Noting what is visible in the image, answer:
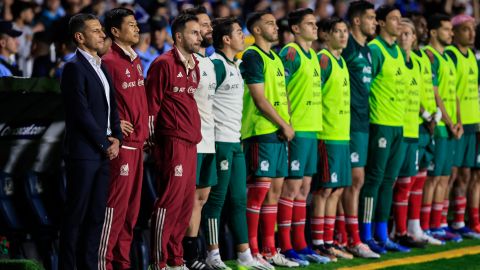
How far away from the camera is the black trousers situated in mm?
7148

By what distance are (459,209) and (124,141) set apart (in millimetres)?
5186

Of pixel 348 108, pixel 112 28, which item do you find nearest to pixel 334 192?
pixel 348 108

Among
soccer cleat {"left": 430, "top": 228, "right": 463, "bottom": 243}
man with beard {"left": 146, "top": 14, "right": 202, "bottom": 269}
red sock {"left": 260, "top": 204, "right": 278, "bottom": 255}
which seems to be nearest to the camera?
man with beard {"left": 146, "top": 14, "right": 202, "bottom": 269}

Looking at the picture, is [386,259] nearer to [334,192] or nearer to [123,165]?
[334,192]

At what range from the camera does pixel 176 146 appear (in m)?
7.96

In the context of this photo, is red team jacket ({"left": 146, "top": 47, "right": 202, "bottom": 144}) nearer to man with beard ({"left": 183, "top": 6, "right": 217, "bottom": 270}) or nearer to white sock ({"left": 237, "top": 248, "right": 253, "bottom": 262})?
man with beard ({"left": 183, "top": 6, "right": 217, "bottom": 270})

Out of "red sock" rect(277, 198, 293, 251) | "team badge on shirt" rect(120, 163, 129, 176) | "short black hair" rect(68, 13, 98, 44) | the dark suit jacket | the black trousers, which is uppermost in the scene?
"short black hair" rect(68, 13, 98, 44)

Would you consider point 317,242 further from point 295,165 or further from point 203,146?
point 203,146

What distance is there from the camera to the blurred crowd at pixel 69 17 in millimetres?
10258

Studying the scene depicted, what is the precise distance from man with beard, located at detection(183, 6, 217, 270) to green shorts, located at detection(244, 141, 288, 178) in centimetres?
61

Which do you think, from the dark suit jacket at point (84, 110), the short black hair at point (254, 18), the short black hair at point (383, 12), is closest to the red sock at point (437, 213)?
the short black hair at point (383, 12)

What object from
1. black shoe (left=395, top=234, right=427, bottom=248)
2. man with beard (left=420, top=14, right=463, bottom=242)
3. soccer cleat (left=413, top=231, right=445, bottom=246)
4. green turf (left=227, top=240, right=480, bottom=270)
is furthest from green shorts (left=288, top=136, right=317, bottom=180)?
man with beard (left=420, top=14, right=463, bottom=242)

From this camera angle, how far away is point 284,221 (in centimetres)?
939

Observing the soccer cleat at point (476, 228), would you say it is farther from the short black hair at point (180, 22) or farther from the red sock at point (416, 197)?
the short black hair at point (180, 22)
